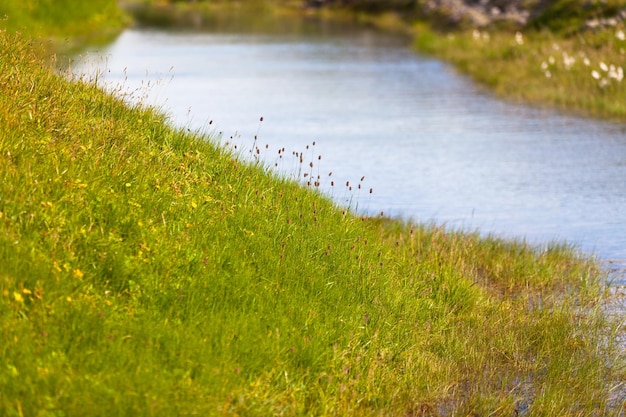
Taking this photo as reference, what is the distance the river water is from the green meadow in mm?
761

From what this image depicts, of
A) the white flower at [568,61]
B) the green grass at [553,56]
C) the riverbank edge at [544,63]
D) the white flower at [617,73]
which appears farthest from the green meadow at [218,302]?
the white flower at [568,61]

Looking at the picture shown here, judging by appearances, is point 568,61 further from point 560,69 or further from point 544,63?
point 544,63

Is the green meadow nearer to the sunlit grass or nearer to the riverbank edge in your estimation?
the riverbank edge

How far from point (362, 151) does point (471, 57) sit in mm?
15969

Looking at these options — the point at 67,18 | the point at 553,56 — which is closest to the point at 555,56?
the point at 553,56

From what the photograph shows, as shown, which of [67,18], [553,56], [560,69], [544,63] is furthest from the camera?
[67,18]

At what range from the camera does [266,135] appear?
19172 mm

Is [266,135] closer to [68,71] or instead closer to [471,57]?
[68,71]

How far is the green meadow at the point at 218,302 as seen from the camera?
19.1 ft

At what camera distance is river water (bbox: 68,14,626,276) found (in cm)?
1300

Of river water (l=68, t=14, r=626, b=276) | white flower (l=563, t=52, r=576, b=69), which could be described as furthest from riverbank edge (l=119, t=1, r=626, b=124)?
river water (l=68, t=14, r=626, b=276)

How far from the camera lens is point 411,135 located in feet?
65.1

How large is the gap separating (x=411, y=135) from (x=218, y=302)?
1353 cm

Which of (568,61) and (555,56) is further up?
(568,61)
